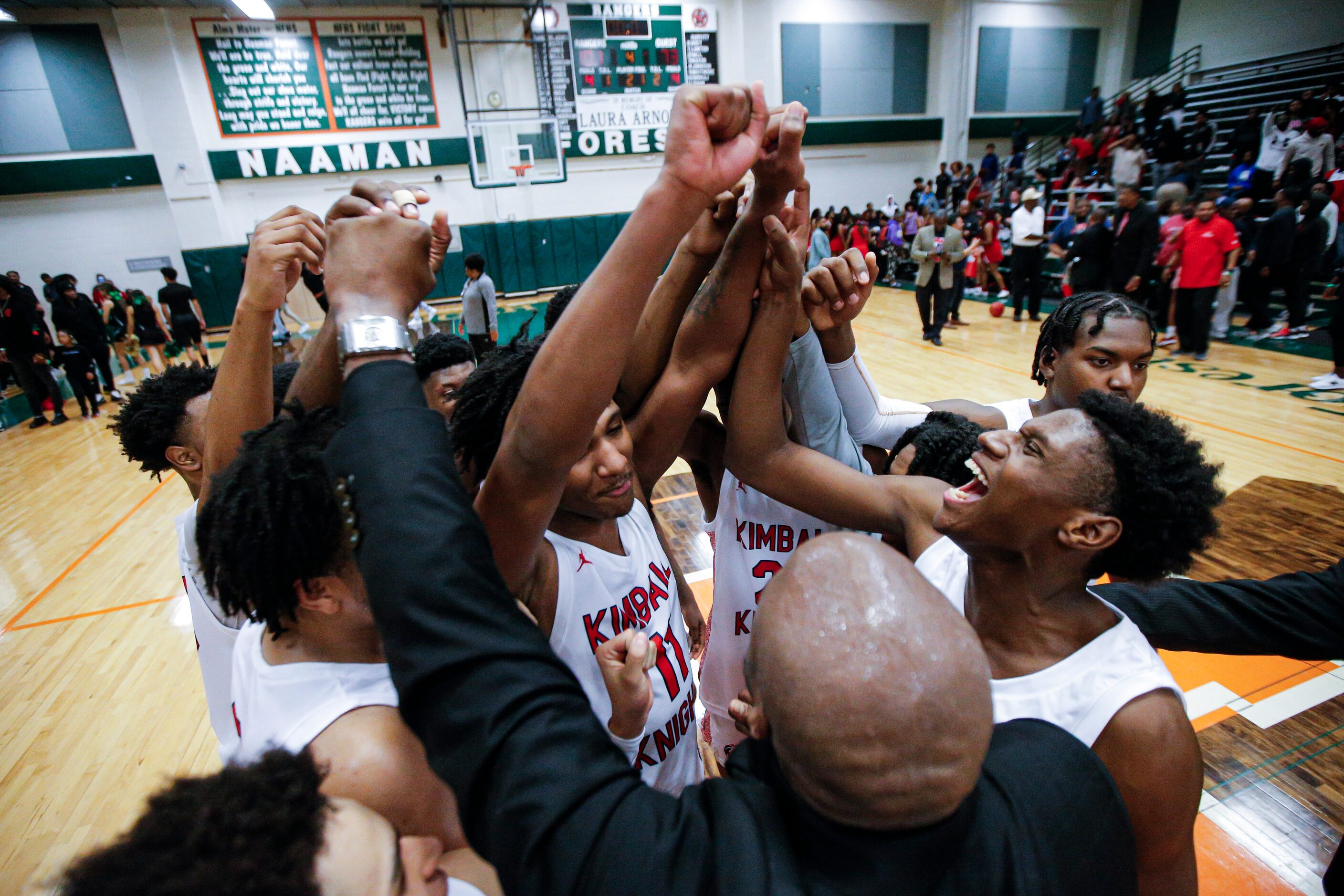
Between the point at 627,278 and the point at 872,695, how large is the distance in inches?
24.3

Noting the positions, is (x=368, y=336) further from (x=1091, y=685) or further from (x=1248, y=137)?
(x=1248, y=137)

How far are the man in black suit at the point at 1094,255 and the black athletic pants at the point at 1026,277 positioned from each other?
1165 mm

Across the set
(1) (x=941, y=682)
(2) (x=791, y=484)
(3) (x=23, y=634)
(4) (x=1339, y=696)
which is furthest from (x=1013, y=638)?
(3) (x=23, y=634)

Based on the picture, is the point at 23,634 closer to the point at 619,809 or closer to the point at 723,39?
the point at 619,809

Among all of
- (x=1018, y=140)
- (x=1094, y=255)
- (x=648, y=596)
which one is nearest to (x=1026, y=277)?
(x=1094, y=255)

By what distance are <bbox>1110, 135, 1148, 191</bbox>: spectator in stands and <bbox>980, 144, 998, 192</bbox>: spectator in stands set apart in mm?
3870

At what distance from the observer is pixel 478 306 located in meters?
7.92

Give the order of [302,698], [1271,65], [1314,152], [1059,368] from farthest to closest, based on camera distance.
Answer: [1271,65], [1314,152], [1059,368], [302,698]

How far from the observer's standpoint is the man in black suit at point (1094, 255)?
29.4ft

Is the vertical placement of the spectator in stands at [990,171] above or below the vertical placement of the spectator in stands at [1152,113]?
below

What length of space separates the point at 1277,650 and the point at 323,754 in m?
1.94

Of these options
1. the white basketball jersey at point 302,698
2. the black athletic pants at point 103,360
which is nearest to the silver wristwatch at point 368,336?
the white basketball jersey at point 302,698

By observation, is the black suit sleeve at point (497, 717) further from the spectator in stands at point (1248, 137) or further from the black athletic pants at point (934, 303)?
the spectator in stands at point (1248, 137)

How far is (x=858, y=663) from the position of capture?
0.73 meters
